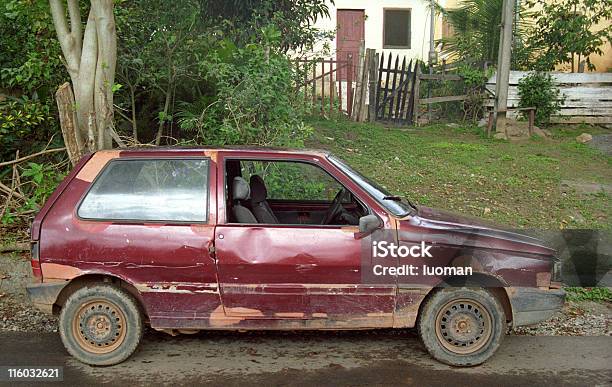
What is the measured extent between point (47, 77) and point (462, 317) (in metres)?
6.14

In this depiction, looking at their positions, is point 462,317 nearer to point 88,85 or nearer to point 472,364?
point 472,364

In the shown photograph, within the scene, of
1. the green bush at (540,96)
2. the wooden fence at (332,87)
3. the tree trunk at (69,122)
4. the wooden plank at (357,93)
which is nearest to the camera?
the tree trunk at (69,122)

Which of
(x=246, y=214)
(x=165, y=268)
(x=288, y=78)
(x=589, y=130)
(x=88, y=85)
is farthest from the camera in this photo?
(x=589, y=130)

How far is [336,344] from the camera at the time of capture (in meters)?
5.02

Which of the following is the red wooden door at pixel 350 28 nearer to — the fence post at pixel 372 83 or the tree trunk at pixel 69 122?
the fence post at pixel 372 83

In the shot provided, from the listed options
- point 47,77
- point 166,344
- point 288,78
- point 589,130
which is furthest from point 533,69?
point 166,344

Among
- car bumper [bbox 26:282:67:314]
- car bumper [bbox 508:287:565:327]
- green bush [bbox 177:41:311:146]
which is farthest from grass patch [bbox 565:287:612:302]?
car bumper [bbox 26:282:67:314]

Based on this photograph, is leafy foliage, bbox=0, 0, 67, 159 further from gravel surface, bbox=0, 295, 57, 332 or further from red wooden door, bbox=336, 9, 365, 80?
red wooden door, bbox=336, 9, 365, 80

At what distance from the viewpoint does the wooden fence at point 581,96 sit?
1342cm

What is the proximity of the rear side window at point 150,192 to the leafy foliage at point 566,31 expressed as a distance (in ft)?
36.0

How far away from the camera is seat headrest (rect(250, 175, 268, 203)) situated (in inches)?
209

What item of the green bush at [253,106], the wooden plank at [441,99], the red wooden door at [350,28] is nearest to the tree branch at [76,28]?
the green bush at [253,106]

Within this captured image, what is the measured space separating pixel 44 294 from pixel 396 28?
15608mm

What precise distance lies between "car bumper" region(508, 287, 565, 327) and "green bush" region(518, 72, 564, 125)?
9.39m
